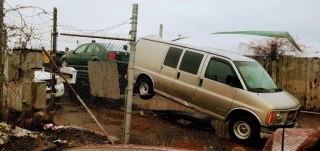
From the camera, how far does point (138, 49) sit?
1055 cm

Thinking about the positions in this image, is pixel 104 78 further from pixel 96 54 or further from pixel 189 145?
pixel 96 54

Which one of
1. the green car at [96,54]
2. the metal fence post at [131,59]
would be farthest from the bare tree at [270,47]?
the metal fence post at [131,59]

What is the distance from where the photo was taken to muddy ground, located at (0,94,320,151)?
21.8 ft

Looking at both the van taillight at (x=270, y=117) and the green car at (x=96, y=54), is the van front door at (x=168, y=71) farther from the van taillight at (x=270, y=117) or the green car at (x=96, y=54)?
the van taillight at (x=270, y=117)

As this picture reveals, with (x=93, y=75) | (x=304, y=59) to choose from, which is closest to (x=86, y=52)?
(x=93, y=75)

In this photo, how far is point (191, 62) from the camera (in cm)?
933

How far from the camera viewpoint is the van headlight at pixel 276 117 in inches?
309

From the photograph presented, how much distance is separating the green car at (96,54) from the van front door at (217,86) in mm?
3823

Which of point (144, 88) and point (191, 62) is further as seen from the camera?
point (144, 88)

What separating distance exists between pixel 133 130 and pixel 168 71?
2169mm

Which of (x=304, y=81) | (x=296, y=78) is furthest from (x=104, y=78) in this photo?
(x=304, y=81)

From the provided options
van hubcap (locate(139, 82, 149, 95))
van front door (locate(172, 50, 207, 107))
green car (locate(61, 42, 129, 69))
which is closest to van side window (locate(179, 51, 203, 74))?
van front door (locate(172, 50, 207, 107))

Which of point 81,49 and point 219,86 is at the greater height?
point 81,49

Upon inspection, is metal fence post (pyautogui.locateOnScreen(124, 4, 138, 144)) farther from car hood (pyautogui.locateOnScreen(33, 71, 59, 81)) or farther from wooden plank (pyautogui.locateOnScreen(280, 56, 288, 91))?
wooden plank (pyautogui.locateOnScreen(280, 56, 288, 91))
